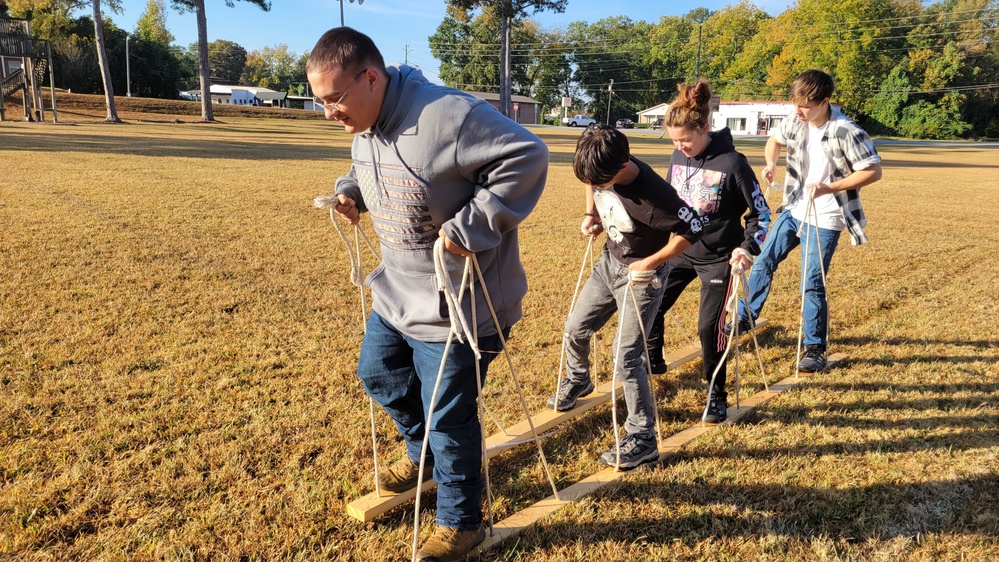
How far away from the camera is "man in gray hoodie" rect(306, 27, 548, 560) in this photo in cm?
206

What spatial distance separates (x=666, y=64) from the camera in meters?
79.2

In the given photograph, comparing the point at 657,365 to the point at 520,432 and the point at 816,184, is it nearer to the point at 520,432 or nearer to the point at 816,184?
the point at 520,432

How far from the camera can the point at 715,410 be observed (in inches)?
142

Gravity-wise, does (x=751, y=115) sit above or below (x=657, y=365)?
above

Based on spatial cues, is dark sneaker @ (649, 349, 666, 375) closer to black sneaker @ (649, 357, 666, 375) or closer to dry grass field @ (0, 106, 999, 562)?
black sneaker @ (649, 357, 666, 375)

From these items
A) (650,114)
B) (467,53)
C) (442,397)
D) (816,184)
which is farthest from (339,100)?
(467,53)

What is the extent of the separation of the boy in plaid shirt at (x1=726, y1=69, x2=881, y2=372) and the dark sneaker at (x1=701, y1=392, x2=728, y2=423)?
0.76 metres

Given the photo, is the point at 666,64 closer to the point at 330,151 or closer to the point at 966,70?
the point at 966,70

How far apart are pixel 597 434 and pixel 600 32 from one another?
98.1 metres

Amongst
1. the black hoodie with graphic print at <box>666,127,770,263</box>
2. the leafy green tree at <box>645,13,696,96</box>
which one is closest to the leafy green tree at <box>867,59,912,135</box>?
the leafy green tree at <box>645,13,696,96</box>

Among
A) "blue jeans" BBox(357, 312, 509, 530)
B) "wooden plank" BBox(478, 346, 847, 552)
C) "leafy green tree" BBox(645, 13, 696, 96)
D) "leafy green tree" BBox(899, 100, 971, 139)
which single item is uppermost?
"leafy green tree" BBox(645, 13, 696, 96)

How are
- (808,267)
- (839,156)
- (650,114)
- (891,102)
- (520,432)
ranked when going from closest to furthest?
(520,432), (839,156), (808,267), (891,102), (650,114)

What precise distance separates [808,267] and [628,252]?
2177 millimetres

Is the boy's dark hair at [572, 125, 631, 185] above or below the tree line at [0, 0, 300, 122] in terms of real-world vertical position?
below
